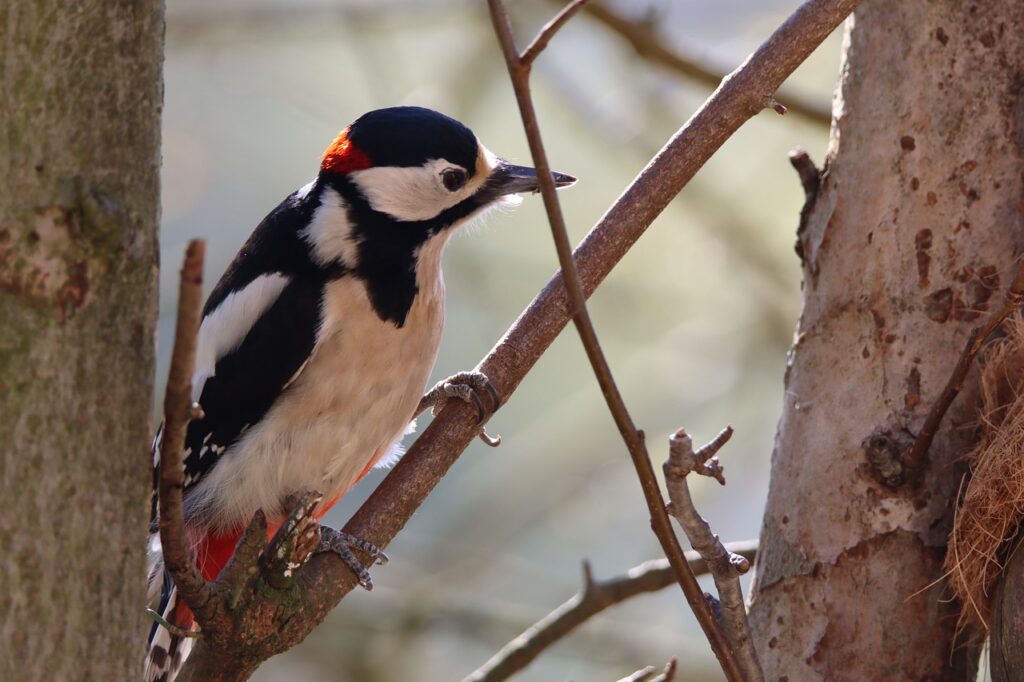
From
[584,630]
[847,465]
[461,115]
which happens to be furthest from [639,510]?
[847,465]

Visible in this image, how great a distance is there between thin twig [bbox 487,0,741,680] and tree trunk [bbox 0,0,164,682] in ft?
1.33

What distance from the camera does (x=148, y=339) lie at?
129 cm

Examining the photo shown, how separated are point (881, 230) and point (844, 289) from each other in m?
0.12

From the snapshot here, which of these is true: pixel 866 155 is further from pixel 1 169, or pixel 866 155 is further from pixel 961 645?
pixel 1 169

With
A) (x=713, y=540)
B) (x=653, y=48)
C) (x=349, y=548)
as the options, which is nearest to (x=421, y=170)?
(x=349, y=548)

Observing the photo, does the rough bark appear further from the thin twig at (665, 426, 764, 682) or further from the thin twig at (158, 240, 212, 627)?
the thin twig at (158, 240, 212, 627)

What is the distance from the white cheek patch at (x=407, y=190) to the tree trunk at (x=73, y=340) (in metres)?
1.26

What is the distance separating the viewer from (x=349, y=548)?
1.95 meters

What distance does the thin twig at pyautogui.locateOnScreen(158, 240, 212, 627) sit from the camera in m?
1.08

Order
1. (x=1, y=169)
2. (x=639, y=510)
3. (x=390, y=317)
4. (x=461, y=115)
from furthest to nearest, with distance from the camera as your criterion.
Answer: (x=639, y=510) < (x=461, y=115) < (x=390, y=317) < (x=1, y=169)

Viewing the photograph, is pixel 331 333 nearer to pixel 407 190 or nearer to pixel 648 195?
pixel 407 190

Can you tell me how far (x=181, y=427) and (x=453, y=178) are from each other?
143 cm

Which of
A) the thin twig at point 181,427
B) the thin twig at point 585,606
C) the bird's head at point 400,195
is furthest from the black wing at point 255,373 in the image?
the thin twig at point 181,427

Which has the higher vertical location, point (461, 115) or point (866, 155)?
point (461, 115)
